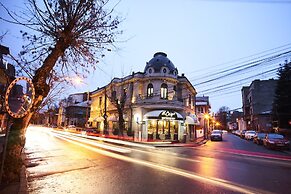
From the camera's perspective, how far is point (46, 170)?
870cm

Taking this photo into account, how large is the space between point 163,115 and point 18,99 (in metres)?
24.4

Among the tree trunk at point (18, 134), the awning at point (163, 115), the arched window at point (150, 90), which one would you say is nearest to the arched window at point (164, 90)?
the arched window at point (150, 90)

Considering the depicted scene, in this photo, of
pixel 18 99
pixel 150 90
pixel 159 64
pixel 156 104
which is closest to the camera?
pixel 18 99

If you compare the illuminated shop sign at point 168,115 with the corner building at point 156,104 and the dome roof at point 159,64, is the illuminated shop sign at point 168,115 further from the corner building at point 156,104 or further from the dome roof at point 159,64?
the dome roof at point 159,64

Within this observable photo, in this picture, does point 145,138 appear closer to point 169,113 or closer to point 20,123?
point 169,113

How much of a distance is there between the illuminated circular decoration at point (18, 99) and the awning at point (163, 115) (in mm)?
23719

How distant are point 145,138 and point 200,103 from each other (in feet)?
115

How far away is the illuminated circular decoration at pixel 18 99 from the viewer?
16.2 ft

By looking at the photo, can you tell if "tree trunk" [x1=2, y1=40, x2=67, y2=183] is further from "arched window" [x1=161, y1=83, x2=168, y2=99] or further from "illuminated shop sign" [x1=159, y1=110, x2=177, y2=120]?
"arched window" [x1=161, y1=83, x2=168, y2=99]

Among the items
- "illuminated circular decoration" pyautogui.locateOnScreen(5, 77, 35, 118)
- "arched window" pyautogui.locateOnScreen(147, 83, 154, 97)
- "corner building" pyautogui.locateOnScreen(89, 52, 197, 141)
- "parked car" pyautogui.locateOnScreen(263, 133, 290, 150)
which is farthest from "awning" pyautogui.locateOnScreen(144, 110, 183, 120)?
"illuminated circular decoration" pyautogui.locateOnScreen(5, 77, 35, 118)

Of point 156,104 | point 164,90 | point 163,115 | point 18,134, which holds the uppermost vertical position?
point 164,90

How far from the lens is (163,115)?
29.0 meters

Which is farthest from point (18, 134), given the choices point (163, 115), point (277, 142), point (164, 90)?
point (164, 90)

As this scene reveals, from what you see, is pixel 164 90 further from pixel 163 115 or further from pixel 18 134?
pixel 18 134
